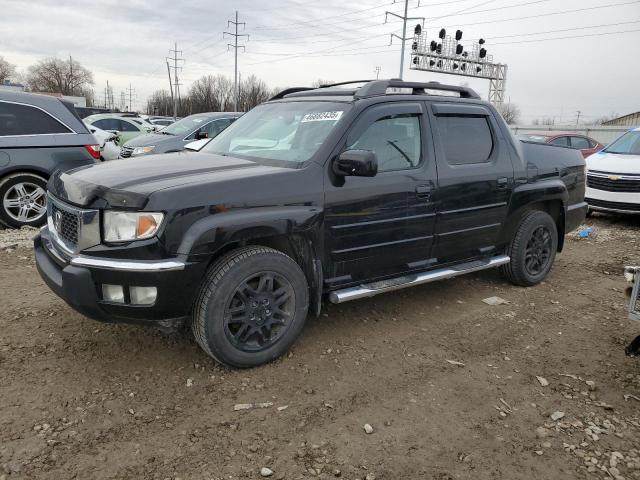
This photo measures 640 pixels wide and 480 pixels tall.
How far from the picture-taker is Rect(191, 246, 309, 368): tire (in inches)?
121

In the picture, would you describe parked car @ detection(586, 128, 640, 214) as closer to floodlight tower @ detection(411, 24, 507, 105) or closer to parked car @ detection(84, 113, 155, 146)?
parked car @ detection(84, 113, 155, 146)

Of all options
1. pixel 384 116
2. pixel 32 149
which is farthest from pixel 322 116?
pixel 32 149

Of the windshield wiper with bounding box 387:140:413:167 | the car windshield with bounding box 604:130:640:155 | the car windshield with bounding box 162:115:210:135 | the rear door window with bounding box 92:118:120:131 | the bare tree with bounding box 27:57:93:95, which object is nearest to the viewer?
the windshield wiper with bounding box 387:140:413:167

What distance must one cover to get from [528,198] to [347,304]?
6.82 ft

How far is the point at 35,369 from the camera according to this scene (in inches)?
127

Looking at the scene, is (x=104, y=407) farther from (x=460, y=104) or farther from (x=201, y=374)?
(x=460, y=104)

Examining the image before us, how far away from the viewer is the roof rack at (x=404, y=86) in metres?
3.93

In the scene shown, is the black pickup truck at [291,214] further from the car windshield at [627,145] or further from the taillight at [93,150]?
the car windshield at [627,145]

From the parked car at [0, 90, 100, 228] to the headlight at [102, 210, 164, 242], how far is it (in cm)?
412

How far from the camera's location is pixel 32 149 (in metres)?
6.60

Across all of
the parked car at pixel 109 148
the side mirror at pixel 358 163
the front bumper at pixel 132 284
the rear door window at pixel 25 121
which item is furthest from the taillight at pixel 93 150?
the parked car at pixel 109 148

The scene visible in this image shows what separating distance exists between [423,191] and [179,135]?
26.8ft

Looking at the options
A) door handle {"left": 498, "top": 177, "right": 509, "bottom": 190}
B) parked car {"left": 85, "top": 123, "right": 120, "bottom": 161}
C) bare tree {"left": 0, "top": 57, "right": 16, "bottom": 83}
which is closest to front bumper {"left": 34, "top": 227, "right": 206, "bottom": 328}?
door handle {"left": 498, "top": 177, "right": 509, "bottom": 190}

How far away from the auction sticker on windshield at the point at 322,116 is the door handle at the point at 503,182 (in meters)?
1.77
